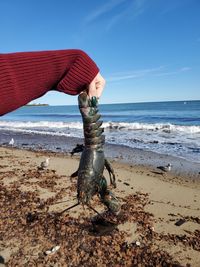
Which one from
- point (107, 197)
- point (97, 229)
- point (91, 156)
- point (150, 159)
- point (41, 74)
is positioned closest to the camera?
point (41, 74)

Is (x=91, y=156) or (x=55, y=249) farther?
(x=55, y=249)

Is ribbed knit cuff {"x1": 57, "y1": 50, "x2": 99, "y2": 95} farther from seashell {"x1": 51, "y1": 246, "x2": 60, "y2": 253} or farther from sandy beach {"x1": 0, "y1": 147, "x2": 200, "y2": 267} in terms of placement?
seashell {"x1": 51, "y1": 246, "x2": 60, "y2": 253}

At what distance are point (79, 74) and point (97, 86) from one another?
21 cm

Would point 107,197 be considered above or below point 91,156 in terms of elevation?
below

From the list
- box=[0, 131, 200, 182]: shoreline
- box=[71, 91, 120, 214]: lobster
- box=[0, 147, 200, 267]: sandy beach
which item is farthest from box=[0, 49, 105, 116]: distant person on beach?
box=[0, 131, 200, 182]: shoreline

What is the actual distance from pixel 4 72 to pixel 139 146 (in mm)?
17476

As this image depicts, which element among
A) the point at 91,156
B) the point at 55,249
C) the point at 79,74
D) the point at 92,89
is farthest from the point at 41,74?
the point at 55,249

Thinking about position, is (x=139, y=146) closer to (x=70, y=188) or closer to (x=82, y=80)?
(x=70, y=188)

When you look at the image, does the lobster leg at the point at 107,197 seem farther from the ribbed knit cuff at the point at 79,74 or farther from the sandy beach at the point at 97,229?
the ribbed knit cuff at the point at 79,74

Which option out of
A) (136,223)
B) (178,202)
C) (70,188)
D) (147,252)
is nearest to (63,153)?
(70,188)

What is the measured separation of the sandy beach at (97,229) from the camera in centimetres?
522

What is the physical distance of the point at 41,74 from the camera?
115 centimetres

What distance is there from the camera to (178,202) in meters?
8.18

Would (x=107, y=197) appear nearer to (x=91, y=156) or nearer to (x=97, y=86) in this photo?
(x=91, y=156)
